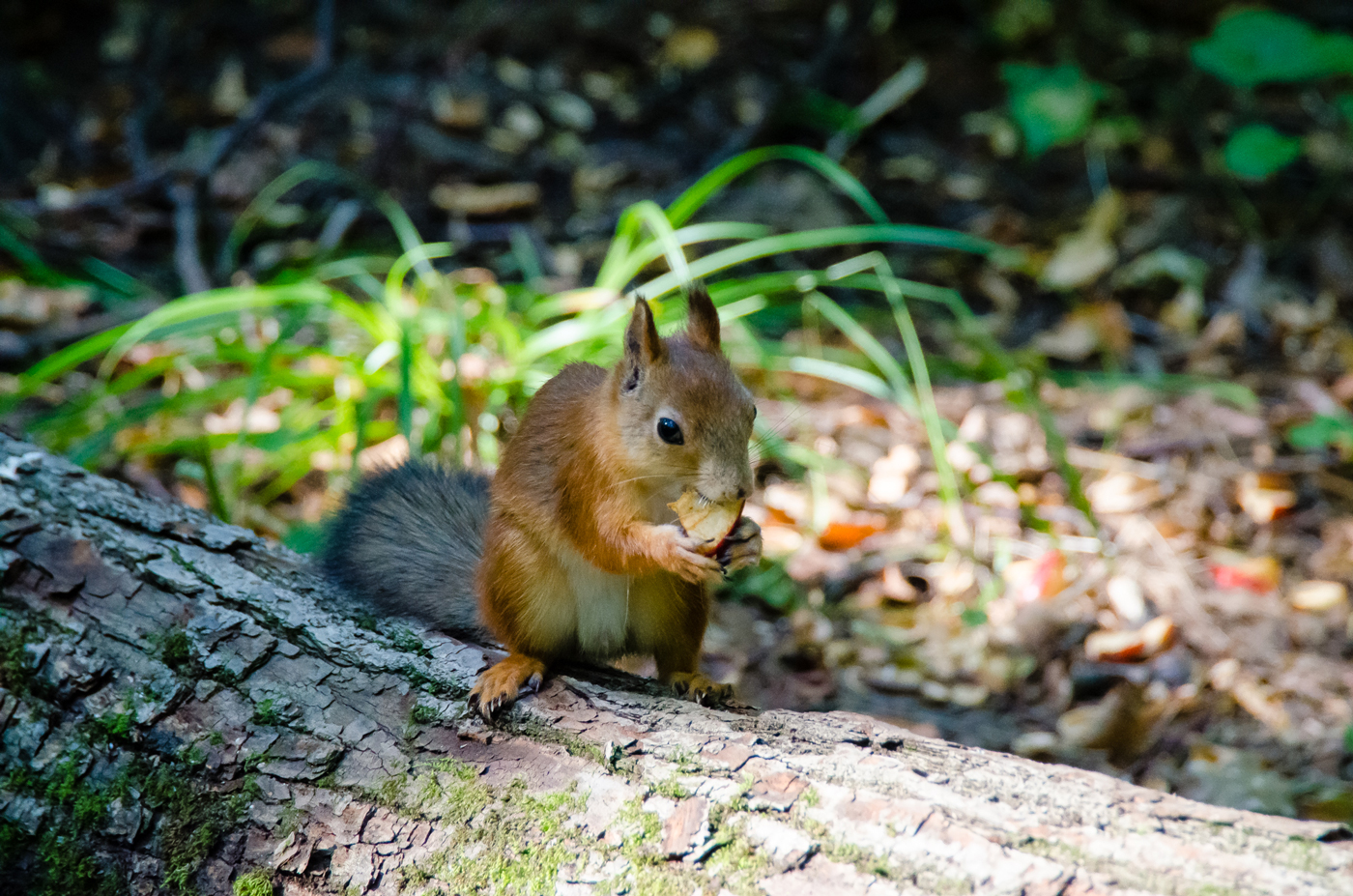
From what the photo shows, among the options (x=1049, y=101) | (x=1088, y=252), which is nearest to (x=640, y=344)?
(x=1088, y=252)

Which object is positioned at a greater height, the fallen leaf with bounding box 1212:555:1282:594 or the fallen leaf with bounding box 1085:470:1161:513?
the fallen leaf with bounding box 1085:470:1161:513

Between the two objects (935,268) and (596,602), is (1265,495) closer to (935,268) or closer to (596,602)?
(935,268)

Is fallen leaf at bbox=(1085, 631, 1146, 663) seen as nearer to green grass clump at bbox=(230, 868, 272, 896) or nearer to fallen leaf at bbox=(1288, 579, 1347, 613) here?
fallen leaf at bbox=(1288, 579, 1347, 613)

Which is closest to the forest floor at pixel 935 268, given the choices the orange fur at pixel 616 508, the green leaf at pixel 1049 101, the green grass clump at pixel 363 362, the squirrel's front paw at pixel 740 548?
the green grass clump at pixel 363 362

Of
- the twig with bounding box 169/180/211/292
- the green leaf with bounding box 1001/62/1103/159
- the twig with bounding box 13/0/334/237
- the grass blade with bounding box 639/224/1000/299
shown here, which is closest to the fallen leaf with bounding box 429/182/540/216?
the twig with bounding box 13/0/334/237

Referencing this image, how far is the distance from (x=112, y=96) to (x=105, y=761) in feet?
14.0

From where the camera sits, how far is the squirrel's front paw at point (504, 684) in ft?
4.98

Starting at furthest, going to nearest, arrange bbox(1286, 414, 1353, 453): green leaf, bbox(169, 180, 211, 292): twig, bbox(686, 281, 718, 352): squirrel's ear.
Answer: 1. bbox(169, 180, 211, 292): twig
2. bbox(1286, 414, 1353, 453): green leaf
3. bbox(686, 281, 718, 352): squirrel's ear

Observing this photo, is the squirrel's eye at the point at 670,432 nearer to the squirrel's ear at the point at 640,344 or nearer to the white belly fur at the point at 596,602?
the squirrel's ear at the point at 640,344

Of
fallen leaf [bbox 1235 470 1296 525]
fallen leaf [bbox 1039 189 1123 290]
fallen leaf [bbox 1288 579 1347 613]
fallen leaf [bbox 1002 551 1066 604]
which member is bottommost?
fallen leaf [bbox 1288 579 1347 613]

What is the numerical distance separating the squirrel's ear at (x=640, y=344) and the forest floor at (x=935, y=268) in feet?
3.38

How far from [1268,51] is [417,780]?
13.8 feet

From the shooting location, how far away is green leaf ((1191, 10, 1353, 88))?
3938 millimetres

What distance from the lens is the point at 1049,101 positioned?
14.0ft
